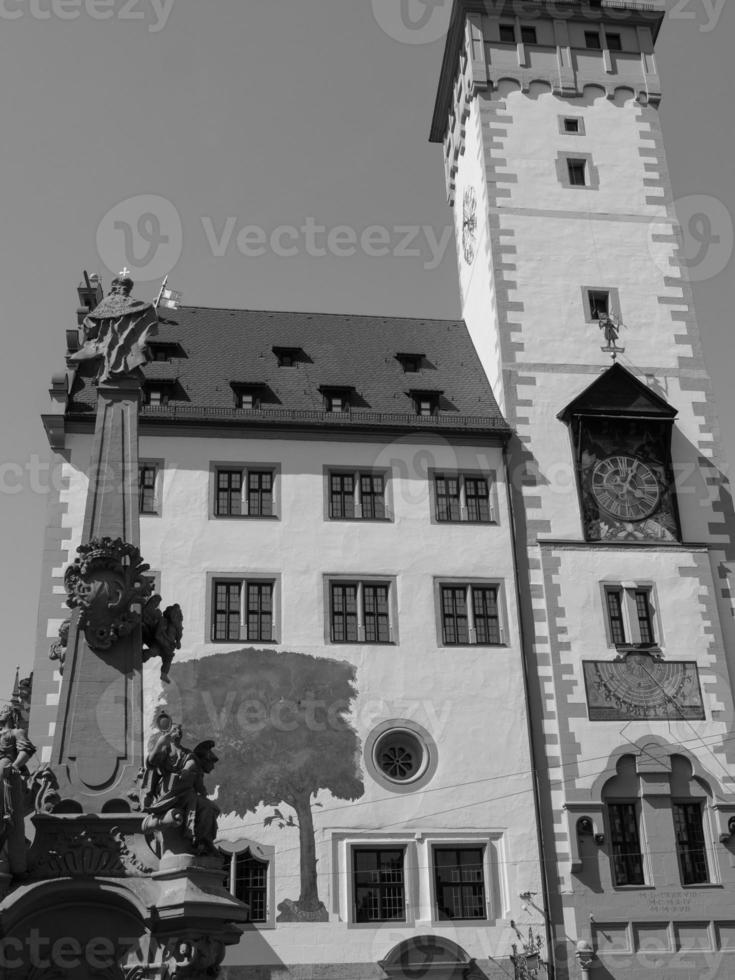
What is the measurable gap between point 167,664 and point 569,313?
18821 millimetres

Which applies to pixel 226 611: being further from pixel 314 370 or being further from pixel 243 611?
pixel 314 370

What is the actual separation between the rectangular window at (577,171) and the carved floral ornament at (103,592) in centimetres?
2209

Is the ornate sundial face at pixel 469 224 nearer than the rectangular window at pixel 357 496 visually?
No

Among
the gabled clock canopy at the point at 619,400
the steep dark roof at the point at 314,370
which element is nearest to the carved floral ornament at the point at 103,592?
the steep dark roof at the point at 314,370

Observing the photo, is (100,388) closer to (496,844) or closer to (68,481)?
(68,481)

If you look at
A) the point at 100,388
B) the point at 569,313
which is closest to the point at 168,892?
the point at 100,388

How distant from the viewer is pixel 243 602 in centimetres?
2453

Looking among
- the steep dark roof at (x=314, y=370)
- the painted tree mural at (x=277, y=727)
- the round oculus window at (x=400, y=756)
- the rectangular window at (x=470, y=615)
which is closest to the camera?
the painted tree mural at (x=277, y=727)

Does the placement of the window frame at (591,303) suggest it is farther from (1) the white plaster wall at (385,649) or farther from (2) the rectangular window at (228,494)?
(2) the rectangular window at (228,494)

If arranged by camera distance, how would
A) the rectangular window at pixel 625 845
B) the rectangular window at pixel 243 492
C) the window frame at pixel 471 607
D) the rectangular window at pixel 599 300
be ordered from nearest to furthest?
the rectangular window at pixel 625 845, the window frame at pixel 471 607, the rectangular window at pixel 243 492, the rectangular window at pixel 599 300

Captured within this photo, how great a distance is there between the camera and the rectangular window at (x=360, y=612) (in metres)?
24.6

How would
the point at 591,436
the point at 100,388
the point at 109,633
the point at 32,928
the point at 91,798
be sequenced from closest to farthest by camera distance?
the point at 32,928 < the point at 91,798 < the point at 109,633 < the point at 100,388 < the point at 591,436

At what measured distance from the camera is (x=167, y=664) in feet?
42.5

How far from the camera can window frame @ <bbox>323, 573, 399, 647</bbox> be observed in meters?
24.5
